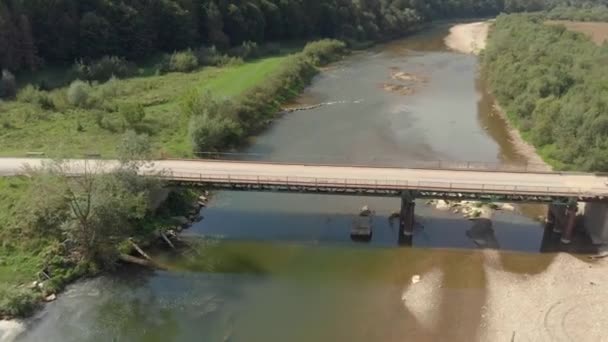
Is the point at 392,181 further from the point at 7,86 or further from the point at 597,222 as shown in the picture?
the point at 7,86

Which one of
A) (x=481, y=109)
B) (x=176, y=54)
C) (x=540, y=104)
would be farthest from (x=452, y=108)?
(x=176, y=54)

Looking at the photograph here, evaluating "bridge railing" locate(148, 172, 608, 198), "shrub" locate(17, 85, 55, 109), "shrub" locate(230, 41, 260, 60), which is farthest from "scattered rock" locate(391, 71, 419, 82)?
"shrub" locate(17, 85, 55, 109)

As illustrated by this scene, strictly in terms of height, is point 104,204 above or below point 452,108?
above

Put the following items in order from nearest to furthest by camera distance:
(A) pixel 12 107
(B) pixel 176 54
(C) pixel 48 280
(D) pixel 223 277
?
(C) pixel 48 280
(D) pixel 223 277
(A) pixel 12 107
(B) pixel 176 54

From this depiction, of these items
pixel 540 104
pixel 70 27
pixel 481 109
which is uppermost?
pixel 70 27

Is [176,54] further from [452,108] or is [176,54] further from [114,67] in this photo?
[452,108]

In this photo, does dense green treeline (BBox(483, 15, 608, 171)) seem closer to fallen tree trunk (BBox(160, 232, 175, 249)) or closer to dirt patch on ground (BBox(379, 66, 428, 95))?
dirt patch on ground (BBox(379, 66, 428, 95))

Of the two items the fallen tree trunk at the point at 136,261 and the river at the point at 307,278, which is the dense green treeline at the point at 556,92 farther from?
the fallen tree trunk at the point at 136,261

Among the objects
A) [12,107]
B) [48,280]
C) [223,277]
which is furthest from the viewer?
[12,107]

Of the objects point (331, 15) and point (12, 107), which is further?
point (331, 15)

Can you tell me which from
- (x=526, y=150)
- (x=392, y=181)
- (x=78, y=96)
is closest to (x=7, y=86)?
(x=78, y=96)
